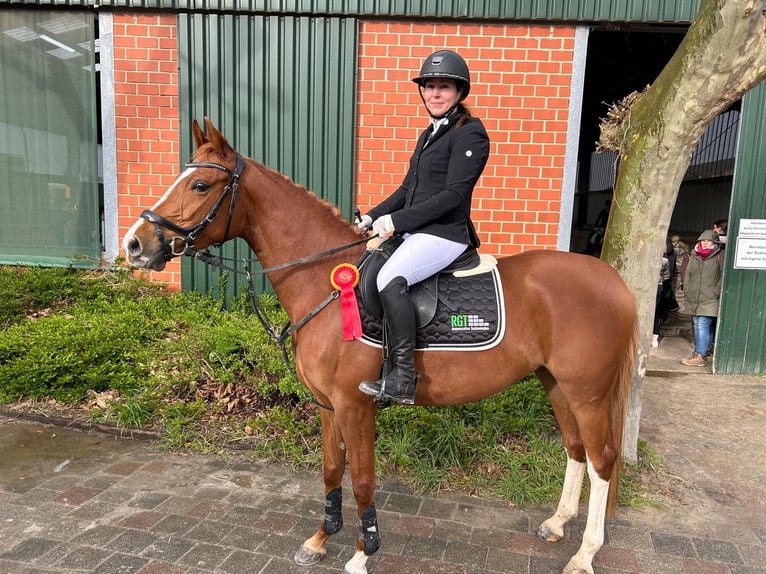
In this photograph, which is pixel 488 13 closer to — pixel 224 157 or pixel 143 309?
pixel 224 157

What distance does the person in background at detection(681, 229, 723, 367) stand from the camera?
7.01m

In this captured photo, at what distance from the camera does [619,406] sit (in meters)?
3.30

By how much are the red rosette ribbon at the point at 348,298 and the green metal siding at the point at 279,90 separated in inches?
141

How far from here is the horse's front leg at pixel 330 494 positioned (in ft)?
10.3

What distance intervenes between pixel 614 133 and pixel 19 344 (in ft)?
19.1

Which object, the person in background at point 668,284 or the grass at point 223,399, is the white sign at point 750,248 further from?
the grass at point 223,399

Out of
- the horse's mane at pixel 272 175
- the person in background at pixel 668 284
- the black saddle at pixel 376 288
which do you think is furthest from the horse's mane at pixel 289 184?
the person in background at pixel 668 284

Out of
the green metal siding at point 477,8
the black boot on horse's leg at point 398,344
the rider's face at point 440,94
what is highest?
the green metal siding at point 477,8

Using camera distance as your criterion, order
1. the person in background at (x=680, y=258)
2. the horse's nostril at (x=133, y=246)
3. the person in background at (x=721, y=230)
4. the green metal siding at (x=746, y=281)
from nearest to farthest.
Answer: the horse's nostril at (x=133, y=246), the green metal siding at (x=746, y=281), the person in background at (x=721, y=230), the person in background at (x=680, y=258)

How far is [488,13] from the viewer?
5.98m

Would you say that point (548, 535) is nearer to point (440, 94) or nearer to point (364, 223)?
point (364, 223)

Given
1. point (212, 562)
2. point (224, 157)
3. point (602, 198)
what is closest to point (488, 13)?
point (224, 157)

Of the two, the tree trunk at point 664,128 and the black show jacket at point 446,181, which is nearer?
the black show jacket at point 446,181

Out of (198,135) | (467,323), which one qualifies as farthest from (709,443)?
(198,135)
